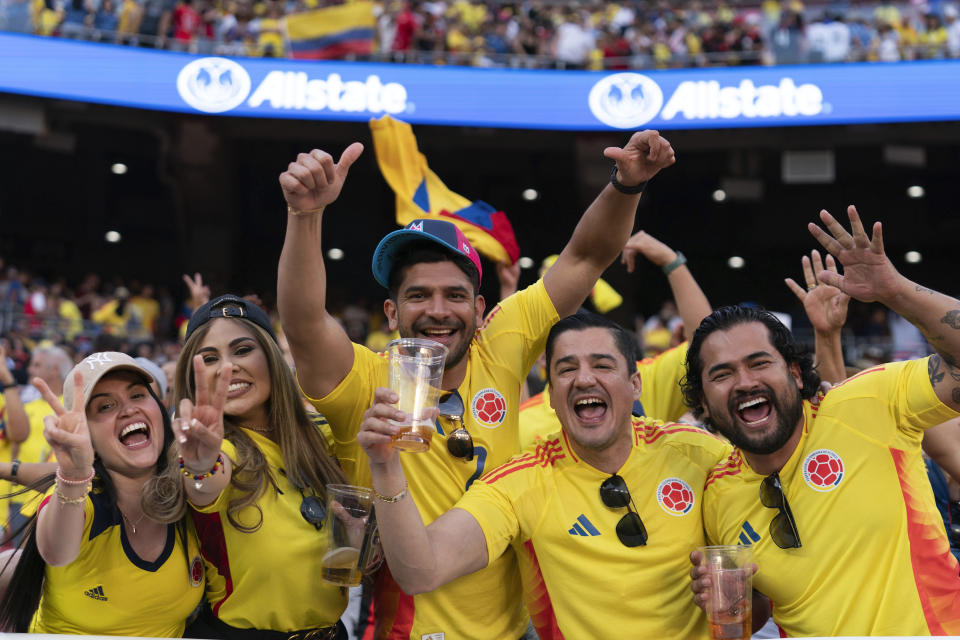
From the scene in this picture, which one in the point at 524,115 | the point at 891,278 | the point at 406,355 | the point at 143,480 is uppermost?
the point at 524,115

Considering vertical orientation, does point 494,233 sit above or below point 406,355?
above

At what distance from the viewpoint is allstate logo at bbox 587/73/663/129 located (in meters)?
14.2

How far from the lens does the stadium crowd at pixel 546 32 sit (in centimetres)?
1406

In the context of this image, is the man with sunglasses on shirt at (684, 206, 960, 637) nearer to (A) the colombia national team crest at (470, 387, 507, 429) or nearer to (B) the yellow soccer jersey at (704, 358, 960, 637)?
(B) the yellow soccer jersey at (704, 358, 960, 637)

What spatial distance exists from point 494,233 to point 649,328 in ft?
31.5

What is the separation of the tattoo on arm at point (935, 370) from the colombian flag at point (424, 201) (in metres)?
2.99

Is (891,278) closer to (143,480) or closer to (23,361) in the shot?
(143,480)

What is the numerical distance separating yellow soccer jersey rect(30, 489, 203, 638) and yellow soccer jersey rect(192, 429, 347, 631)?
134 millimetres

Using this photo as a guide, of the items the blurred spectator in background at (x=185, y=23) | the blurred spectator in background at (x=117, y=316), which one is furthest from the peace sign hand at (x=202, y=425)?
the blurred spectator in background at (x=185, y=23)

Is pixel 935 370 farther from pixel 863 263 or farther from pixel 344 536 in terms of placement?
pixel 344 536

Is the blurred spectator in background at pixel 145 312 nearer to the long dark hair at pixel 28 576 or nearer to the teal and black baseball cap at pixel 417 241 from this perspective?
the teal and black baseball cap at pixel 417 241

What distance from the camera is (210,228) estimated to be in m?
17.6

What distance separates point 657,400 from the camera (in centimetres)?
430

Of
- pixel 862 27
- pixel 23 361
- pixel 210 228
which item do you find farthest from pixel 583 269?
pixel 210 228
